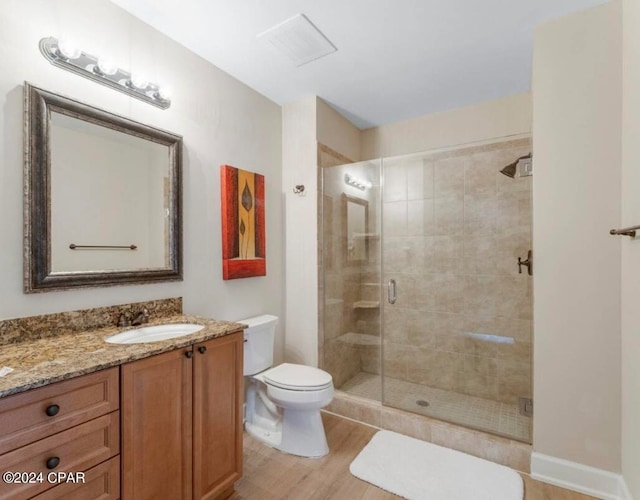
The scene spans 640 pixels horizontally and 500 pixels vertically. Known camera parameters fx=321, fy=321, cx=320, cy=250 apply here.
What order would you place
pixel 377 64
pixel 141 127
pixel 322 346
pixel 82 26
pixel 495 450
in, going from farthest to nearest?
pixel 322 346 < pixel 377 64 < pixel 495 450 < pixel 141 127 < pixel 82 26

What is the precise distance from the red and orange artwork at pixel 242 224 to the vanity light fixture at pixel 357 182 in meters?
0.78

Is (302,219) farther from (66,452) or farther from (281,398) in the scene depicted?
(66,452)

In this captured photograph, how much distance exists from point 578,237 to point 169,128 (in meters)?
2.35

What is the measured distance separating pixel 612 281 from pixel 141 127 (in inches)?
102

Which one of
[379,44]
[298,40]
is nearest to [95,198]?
[298,40]

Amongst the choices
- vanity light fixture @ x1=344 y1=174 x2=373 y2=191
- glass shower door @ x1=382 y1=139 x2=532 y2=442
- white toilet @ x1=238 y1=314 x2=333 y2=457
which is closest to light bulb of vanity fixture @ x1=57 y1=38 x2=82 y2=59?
white toilet @ x1=238 y1=314 x2=333 y2=457

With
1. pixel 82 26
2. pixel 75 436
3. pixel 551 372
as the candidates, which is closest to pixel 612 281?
pixel 551 372

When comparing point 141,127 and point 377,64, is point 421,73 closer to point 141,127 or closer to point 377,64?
point 377,64

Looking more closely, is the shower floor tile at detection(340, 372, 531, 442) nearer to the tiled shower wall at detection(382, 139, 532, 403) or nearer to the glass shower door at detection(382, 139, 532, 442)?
the glass shower door at detection(382, 139, 532, 442)

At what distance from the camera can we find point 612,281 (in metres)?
1.62

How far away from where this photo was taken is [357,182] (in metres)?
2.84

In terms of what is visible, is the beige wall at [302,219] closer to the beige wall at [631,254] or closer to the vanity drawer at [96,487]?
the vanity drawer at [96,487]

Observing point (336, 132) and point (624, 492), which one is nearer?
point (624, 492)

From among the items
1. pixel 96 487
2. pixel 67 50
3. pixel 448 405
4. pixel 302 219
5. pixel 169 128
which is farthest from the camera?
pixel 302 219
